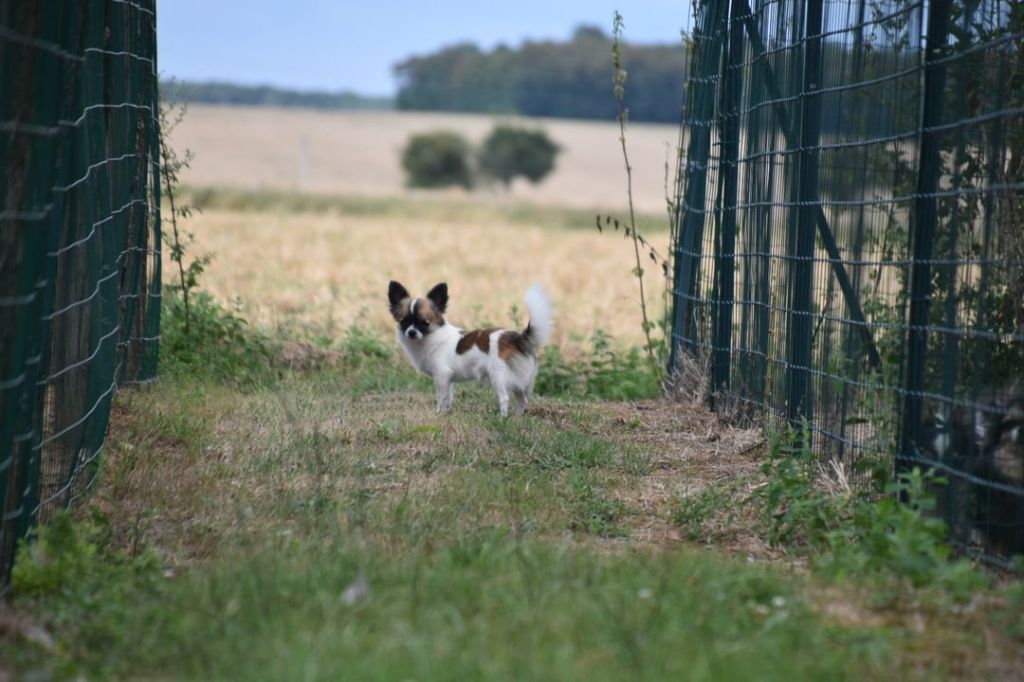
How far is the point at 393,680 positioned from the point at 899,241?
425 cm

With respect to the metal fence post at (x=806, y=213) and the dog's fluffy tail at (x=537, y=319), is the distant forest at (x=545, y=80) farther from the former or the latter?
the metal fence post at (x=806, y=213)

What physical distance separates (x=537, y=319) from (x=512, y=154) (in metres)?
72.4

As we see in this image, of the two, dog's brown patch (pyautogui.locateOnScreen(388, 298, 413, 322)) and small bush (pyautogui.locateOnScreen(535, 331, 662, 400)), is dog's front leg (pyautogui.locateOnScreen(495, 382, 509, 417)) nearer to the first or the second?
dog's brown patch (pyautogui.locateOnScreen(388, 298, 413, 322))

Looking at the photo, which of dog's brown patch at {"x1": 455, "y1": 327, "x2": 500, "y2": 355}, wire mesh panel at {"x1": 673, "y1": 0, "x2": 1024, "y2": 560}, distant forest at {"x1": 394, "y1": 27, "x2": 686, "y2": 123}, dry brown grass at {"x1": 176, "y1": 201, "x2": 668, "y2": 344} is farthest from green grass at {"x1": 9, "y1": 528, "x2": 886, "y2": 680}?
distant forest at {"x1": 394, "y1": 27, "x2": 686, "y2": 123}

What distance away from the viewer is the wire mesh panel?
602 cm

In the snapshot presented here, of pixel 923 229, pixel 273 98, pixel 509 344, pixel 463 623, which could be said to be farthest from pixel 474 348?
pixel 273 98

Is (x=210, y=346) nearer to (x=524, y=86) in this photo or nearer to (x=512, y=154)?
(x=512, y=154)

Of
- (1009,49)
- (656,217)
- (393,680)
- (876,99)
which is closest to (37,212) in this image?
(393,680)

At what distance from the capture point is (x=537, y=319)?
9516mm

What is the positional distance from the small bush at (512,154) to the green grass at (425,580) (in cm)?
7366

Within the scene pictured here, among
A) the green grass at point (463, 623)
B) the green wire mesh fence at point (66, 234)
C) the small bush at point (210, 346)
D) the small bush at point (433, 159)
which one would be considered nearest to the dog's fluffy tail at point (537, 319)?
the small bush at point (210, 346)

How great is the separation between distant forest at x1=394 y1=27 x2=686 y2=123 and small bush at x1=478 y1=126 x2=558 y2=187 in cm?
1208

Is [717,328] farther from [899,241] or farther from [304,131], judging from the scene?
[304,131]

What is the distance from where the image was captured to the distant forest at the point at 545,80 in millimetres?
97875
